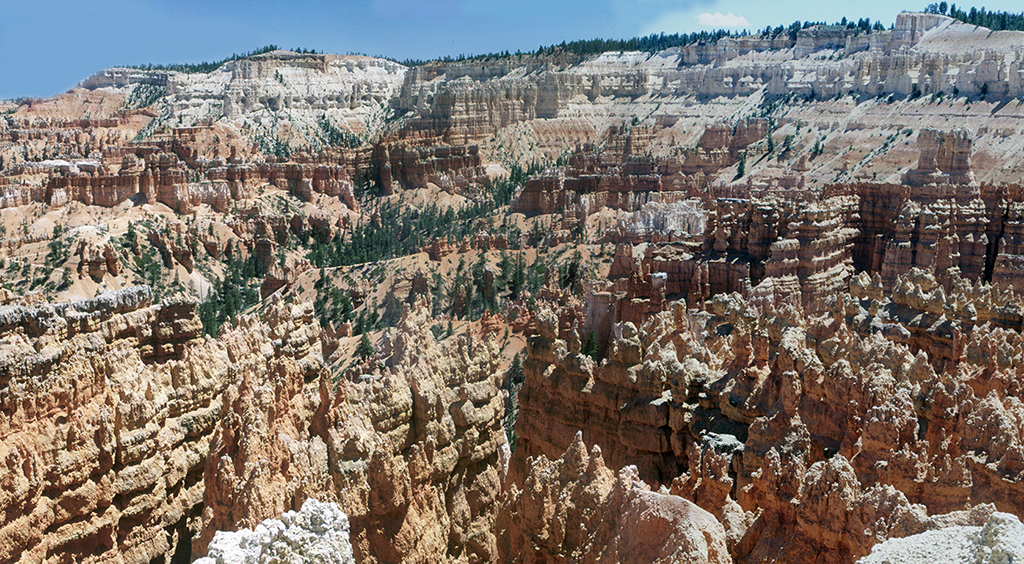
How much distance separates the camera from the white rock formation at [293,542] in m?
6.82

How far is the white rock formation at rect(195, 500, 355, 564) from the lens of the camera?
6824 mm

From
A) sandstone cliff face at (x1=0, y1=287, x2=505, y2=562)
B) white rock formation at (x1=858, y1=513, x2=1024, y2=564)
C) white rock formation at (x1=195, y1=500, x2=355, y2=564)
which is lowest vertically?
sandstone cliff face at (x1=0, y1=287, x2=505, y2=562)

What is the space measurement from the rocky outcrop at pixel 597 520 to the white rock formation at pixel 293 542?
9.87 ft

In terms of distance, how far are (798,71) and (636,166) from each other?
124ft

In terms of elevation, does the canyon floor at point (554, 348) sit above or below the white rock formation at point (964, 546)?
below

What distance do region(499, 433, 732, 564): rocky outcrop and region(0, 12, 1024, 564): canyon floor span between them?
39 millimetres

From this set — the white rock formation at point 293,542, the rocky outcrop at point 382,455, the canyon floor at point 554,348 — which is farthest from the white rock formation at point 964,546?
the rocky outcrop at point 382,455

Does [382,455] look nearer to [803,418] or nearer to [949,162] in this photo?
[803,418]

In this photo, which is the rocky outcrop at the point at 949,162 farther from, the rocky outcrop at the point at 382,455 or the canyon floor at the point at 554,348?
the rocky outcrop at the point at 382,455

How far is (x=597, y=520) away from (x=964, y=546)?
17.1 ft

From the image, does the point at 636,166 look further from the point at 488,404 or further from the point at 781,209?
the point at 488,404

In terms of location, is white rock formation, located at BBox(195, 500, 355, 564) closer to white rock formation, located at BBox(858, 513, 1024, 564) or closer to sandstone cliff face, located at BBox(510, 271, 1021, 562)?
white rock formation, located at BBox(858, 513, 1024, 564)

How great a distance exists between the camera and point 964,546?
545 cm

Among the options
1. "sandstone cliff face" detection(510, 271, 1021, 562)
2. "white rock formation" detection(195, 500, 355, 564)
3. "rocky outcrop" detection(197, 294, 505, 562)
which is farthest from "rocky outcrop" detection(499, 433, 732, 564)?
"white rock formation" detection(195, 500, 355, 564)
